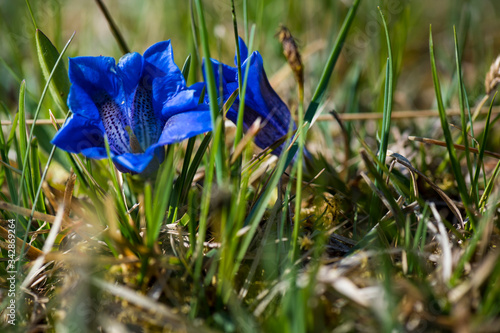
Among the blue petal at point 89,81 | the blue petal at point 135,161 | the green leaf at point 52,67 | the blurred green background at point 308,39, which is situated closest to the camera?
the blue petal at point 135,161

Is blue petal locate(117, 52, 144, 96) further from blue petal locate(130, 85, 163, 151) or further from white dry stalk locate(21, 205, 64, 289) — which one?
white dry stalk locate(21, 205, 64, 289)

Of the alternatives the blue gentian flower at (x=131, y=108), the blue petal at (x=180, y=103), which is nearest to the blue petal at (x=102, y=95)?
the blue gentian flower at (x=131, y=108)

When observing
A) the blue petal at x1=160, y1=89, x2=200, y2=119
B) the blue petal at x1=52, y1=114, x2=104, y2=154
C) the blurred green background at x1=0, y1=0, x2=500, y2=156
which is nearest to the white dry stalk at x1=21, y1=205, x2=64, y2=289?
the blue petal at x1=52, y1=114, x2=104, y2=154

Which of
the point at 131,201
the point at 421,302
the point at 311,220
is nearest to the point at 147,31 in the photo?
the point at 131,201

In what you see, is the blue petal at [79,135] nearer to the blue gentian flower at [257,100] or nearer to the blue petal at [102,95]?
the blue petal at [102,95]

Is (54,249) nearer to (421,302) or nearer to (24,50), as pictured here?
(421,302)

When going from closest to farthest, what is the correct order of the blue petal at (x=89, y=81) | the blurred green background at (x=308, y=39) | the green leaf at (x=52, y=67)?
1. the blue petal at (x=89, y=81)
2. the green leaf at (x=52, y=67)
3. the blurred green background at (x=308, y=39)
